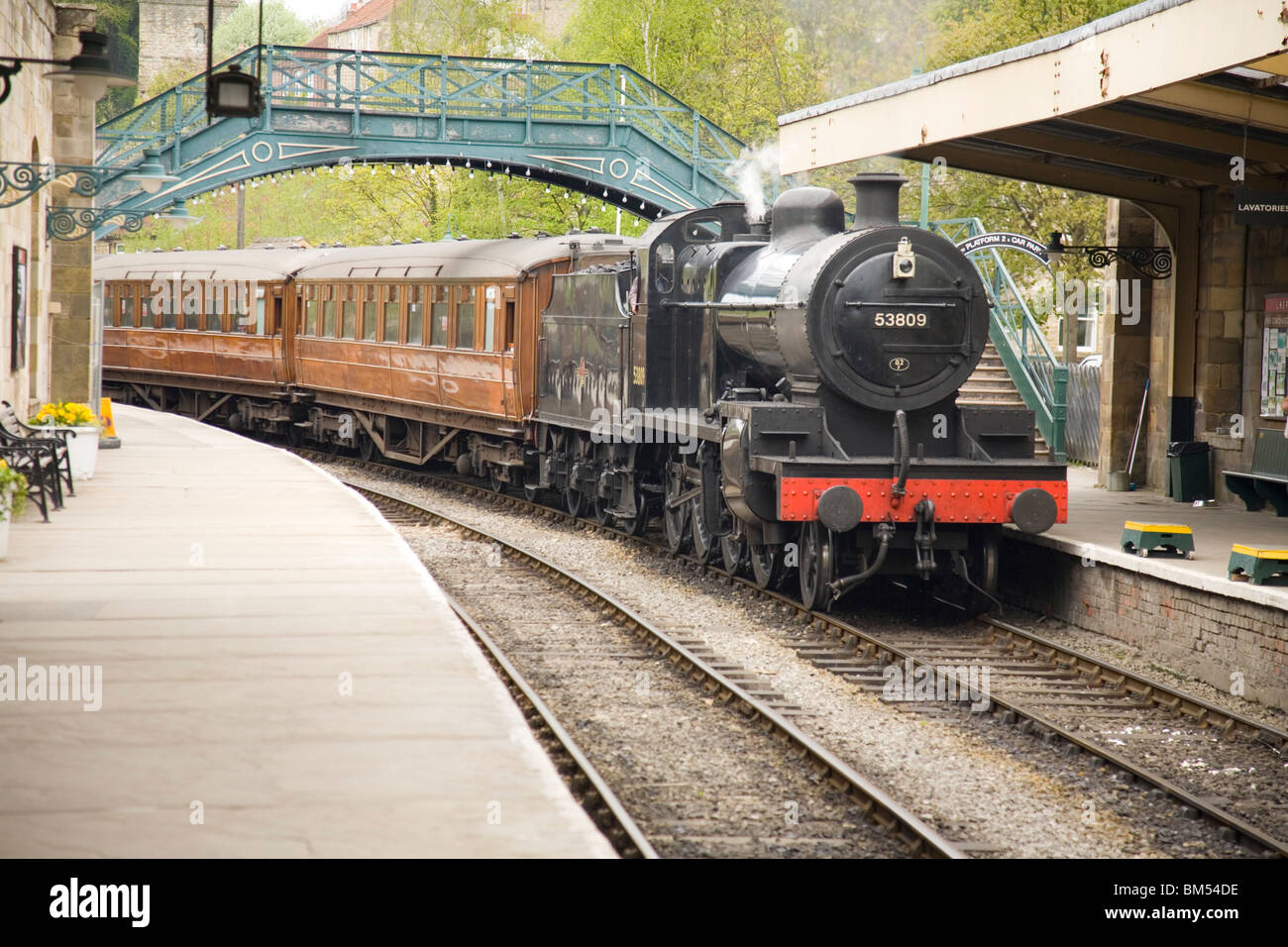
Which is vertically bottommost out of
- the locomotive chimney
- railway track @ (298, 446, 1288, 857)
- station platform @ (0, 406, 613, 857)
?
railway track @ (298, 446, 1288, 857)

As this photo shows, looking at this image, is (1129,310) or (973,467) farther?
(1129,310)

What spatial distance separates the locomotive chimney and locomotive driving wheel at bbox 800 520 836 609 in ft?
7.49

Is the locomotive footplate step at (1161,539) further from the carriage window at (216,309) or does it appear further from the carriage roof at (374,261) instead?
the carriage window at (216,309)

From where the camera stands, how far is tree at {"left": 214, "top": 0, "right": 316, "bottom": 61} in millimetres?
73500

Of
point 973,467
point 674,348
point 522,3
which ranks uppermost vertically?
point 522,3

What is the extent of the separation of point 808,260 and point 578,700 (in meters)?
4.04

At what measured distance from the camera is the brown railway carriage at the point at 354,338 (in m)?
18.5

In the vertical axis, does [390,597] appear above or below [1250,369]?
below

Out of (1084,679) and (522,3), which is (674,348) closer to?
(1084,679)

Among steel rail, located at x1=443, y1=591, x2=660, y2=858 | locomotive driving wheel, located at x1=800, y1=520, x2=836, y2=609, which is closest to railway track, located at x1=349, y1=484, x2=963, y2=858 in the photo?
steel rail, located at x1=443, y1=591, x2=660, y2=858

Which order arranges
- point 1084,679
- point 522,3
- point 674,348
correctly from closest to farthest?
point 1084,679
point 674,348
point 522,3

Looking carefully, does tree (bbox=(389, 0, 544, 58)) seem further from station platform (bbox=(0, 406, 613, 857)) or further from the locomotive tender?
station platform (bbox=(0, 406, 613, 857))

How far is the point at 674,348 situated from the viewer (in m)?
14.0

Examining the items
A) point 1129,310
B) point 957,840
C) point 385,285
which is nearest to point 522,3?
point 385,285
